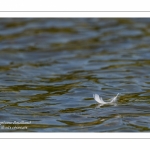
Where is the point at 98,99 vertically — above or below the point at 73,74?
below

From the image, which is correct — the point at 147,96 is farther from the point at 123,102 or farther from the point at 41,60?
the point at 41,60

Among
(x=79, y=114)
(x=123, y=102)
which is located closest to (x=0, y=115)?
(x=79, y=114)

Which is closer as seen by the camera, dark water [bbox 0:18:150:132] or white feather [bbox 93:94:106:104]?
dark water [bbox 0:18:150:132]

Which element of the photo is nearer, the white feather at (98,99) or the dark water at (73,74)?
the dark water at (73,74)

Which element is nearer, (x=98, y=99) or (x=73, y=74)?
(x=98, y=99)
